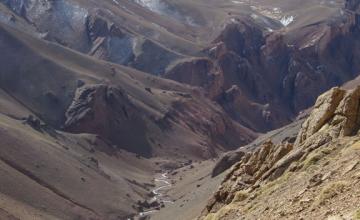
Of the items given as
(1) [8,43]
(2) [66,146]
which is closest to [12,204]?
(2) [66,146]

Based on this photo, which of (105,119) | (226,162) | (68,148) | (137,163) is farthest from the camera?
(105,119)

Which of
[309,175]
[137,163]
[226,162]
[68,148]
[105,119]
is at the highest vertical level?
[105,119]

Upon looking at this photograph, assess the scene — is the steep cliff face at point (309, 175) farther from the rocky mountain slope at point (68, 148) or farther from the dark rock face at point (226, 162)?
the dark rock face at point (226, 162)

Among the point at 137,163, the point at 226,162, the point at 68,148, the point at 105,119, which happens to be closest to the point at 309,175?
the point at 226,162

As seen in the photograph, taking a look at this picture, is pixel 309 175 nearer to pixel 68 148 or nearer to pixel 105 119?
pixel 68 148

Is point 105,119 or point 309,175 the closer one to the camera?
point 309,175

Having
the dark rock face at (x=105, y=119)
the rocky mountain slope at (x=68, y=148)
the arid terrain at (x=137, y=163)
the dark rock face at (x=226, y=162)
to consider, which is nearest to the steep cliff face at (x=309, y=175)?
the arid terrain at (x=137, y=163)

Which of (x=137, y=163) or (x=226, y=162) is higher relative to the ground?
(x=137, y=163)

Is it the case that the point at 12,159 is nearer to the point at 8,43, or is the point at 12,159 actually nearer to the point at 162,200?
the point at 162,200
